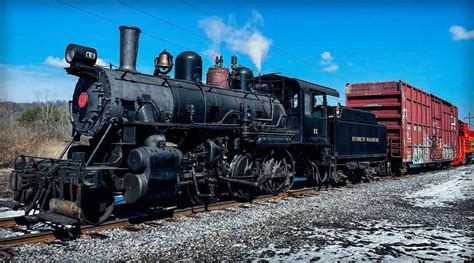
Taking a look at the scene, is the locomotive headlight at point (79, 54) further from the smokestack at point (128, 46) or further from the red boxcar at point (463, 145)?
the red boxcar at point (463, 145)

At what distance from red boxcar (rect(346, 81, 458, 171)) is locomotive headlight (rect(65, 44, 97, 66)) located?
14442 millimetres

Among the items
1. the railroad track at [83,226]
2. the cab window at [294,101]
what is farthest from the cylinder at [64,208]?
the cab window at [294,101]

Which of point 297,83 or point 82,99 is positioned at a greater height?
point 297,83

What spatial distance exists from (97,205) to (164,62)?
3.49 meters

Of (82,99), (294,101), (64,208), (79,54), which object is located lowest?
(64,208)

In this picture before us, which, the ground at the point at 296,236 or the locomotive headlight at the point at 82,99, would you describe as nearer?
the ground at the point at 296,236

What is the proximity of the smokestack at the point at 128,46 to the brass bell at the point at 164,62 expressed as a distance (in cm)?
66

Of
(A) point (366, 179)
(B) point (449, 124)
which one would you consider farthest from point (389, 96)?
(B) point (449, 124)

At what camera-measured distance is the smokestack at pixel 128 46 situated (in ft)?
27.1

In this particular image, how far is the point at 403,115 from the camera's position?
17906 millimetres

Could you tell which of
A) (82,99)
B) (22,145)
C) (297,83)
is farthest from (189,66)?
(22,145)

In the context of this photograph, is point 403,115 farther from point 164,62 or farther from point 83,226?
point 83,226

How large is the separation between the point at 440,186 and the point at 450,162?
539 inches

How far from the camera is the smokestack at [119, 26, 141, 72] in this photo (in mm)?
8258
